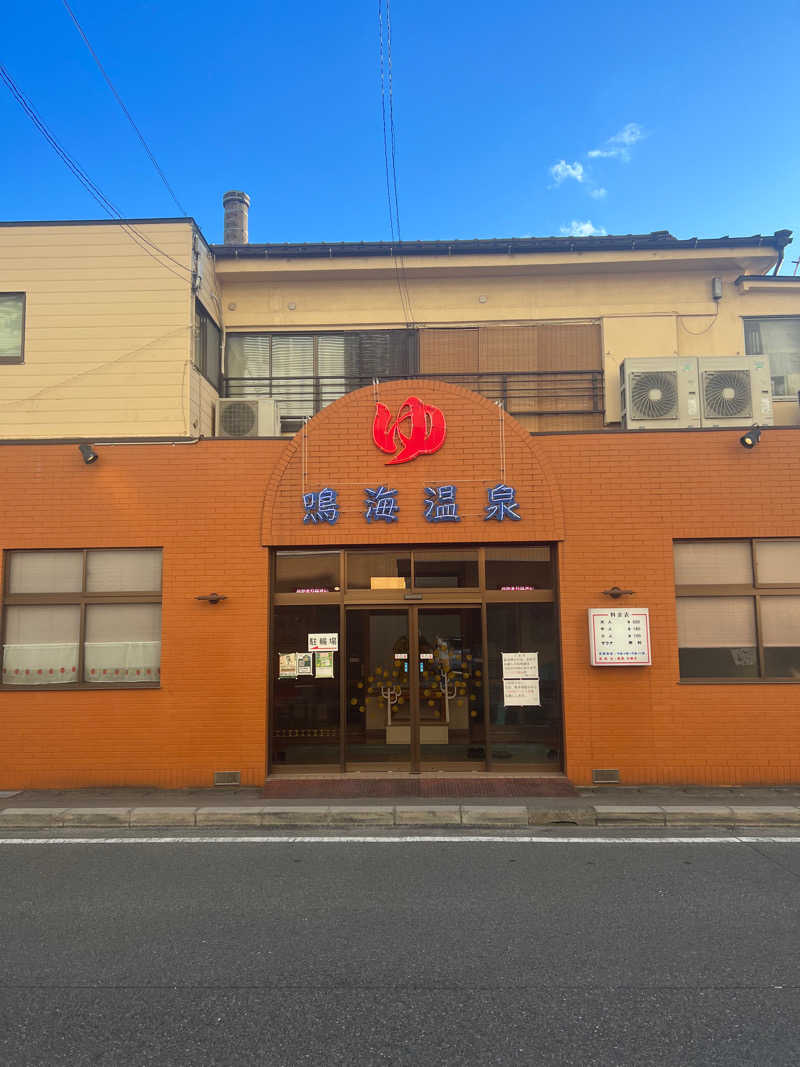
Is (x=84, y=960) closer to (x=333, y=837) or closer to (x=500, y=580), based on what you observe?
(x=333, y=837)

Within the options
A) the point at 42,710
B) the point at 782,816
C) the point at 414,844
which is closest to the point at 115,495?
the point at 42,710

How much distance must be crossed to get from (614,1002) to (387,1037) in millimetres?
1227

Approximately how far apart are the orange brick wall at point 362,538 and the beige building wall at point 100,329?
33.5 inches

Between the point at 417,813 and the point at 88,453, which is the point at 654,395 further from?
the point at 88,453

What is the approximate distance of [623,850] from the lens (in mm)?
6879

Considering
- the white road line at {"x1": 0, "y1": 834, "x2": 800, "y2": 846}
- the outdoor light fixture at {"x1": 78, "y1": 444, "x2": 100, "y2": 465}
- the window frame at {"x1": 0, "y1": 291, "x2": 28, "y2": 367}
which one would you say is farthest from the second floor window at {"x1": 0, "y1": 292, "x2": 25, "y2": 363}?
the white road line at {"x1": 0, "y1": 834, "x2": 800, "y2": 846}

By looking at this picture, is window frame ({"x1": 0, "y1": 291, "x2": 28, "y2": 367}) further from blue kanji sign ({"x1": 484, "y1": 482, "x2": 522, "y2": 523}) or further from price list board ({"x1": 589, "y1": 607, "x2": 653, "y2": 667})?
price list board ({"x1": 589, "y1": 607, "x2": 653, "y2": 667})

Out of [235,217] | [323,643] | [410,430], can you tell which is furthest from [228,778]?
[235,217]

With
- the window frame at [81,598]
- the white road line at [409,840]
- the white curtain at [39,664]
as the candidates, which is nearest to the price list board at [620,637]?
the white road line at [409,840]

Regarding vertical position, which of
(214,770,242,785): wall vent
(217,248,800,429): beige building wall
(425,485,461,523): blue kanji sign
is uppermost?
(217,248,800,429): beige building wall

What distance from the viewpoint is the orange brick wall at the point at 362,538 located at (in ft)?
30.0

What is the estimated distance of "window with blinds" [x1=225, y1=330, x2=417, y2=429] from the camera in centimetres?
1230

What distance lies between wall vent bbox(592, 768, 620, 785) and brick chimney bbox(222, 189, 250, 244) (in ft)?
38.0

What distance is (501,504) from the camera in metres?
9.55
